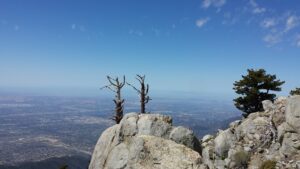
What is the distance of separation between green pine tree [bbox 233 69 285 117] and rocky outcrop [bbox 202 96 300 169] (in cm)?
761

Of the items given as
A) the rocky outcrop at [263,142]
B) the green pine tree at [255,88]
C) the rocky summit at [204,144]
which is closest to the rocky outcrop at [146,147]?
the rocky summit at [204,144]

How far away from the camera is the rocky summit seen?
1630 cm

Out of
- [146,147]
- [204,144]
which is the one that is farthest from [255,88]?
[146,147]

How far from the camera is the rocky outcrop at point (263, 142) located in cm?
3309

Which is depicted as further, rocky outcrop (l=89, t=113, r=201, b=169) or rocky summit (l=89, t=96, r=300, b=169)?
rocky summit (l=89, t=96, r=300, b=169)

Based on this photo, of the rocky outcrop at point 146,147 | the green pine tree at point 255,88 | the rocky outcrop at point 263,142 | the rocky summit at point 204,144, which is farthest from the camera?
the green pine tree at point 255,88

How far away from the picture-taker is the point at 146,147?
54.6 ft

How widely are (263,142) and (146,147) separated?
24037 millimetres

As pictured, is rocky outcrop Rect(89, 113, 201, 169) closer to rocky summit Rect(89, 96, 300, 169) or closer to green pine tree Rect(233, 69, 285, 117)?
rocky summit Rect(89, 96, 300, 169)

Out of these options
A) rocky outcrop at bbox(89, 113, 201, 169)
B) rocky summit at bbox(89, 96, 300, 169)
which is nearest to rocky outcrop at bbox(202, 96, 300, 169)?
rocky summit at bbox(89, 96, 300, 169)

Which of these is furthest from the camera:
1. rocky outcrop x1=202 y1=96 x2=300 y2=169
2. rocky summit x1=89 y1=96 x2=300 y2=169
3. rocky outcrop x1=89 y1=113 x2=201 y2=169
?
rocky outcrop x1=202 y1=96 x2=300 y2=169

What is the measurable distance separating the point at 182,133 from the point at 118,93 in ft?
77.3

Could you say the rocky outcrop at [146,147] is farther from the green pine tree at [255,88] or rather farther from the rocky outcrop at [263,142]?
the green pine tree at [255,88]

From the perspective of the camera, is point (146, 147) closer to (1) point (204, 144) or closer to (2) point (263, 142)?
(2) point (263, 142)
